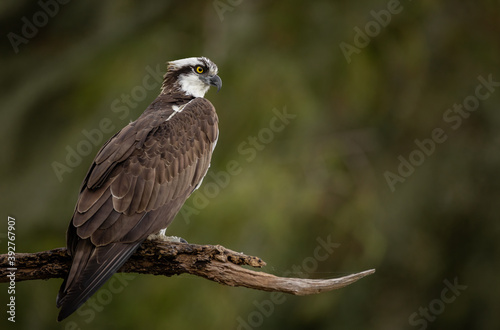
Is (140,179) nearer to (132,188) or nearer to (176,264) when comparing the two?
(132,188)

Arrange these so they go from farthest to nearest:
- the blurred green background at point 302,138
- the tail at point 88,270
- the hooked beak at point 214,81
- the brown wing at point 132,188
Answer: the blurred green background at point 302,138, the hooked beak at point 214,81, the brown wing at point 132,188, the tail at point 88,270

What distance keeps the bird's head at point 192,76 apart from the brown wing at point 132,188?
0.21m

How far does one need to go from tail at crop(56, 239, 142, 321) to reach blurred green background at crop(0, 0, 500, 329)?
5.24 meters

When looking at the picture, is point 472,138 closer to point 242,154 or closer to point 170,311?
point 242,154

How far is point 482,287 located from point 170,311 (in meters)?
6.13

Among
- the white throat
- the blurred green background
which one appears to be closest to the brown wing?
the white throat

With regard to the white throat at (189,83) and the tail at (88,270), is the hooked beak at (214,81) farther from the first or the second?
the tail at (88,270)

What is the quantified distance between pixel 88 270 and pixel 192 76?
2659 mm

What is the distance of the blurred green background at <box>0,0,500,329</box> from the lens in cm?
1169

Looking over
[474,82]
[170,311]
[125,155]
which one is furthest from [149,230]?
[474,82]

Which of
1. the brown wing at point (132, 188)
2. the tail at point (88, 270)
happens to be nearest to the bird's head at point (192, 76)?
Answer: the brown wing at point (132, 188)

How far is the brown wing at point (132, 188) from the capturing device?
5609mm

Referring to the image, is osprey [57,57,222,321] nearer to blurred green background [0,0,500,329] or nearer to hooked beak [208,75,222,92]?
hooked beak [208,75,222,92]

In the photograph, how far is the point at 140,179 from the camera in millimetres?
6371
